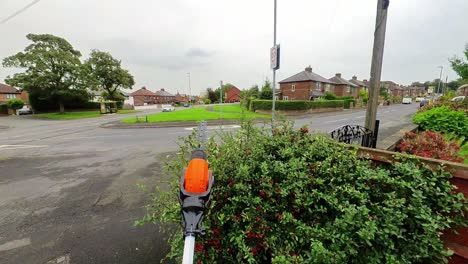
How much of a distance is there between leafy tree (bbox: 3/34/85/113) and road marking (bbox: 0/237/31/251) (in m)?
33.3

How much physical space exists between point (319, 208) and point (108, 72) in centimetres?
4773

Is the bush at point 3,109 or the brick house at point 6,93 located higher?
the brick house at point 6,93

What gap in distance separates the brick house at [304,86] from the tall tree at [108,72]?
33.4 m

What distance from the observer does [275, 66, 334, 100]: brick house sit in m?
38.3

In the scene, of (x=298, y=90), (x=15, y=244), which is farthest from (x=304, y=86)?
(x=15, y=244)

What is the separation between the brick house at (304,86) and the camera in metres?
38.3

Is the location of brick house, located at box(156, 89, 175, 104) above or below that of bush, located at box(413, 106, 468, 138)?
above

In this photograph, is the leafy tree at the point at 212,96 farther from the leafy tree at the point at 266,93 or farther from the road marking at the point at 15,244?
the road marking at the point at 15,244

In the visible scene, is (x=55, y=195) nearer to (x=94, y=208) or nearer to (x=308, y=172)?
(x=94, y=208)

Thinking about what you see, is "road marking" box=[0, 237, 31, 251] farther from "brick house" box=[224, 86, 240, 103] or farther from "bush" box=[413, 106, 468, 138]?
"brick house" box=[224, 86, 240, 103]

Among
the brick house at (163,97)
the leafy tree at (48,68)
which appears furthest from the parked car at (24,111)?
the brick house at (163,97)

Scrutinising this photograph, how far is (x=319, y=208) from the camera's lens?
1955 millimetres

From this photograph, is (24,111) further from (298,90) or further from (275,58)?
(298,90)

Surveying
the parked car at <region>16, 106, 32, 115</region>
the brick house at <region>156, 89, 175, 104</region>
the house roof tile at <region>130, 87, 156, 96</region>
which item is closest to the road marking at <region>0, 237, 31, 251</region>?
the parked car at <region>16, 106, 32, 115</region>
